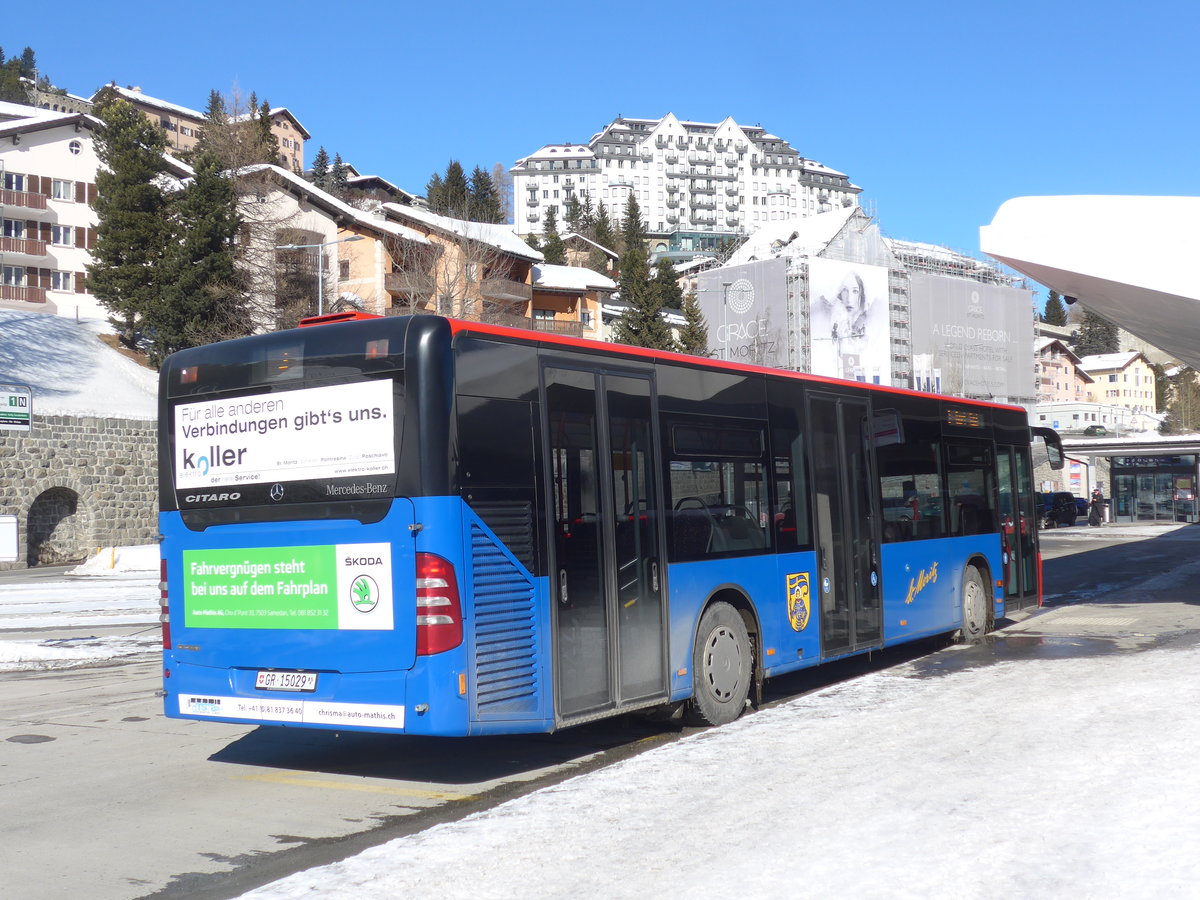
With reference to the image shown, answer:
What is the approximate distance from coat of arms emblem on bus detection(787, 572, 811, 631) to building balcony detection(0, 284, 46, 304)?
60224 mm

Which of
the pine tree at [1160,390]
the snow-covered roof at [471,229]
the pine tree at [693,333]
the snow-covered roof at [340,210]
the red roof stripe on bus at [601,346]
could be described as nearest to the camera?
the red roof stripe on bus at [601,346]

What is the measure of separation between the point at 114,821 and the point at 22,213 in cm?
6441

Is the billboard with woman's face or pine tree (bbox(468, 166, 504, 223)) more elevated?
pine tree (bbox(468, 166, 504, 223))

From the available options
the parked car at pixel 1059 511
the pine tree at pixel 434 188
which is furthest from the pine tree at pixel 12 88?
the parked car at pixel 1059 511

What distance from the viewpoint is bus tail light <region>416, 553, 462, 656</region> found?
7.23 m

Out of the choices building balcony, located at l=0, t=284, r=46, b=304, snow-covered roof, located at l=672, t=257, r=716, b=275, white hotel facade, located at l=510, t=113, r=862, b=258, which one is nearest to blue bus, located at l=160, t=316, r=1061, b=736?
building balcony, located at l=0, t=284, r=46, b=304

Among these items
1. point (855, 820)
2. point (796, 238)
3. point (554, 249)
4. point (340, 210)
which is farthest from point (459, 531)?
point (554, 249)

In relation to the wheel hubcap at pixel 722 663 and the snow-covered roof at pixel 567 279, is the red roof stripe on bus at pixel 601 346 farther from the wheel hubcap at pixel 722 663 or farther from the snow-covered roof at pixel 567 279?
the snow-covered roof at pixel 567 279

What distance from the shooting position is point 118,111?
57219 mm

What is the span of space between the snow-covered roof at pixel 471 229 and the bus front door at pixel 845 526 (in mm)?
45135

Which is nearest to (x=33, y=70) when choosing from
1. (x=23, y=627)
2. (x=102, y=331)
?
(x=102, y=331)

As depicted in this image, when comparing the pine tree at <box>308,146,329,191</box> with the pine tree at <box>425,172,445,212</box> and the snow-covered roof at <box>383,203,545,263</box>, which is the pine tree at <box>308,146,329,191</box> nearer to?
the pine tree at <box>425,172,445,212</box>

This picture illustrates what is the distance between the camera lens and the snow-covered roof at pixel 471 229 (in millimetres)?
61438

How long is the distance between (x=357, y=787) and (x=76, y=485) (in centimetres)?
3804
